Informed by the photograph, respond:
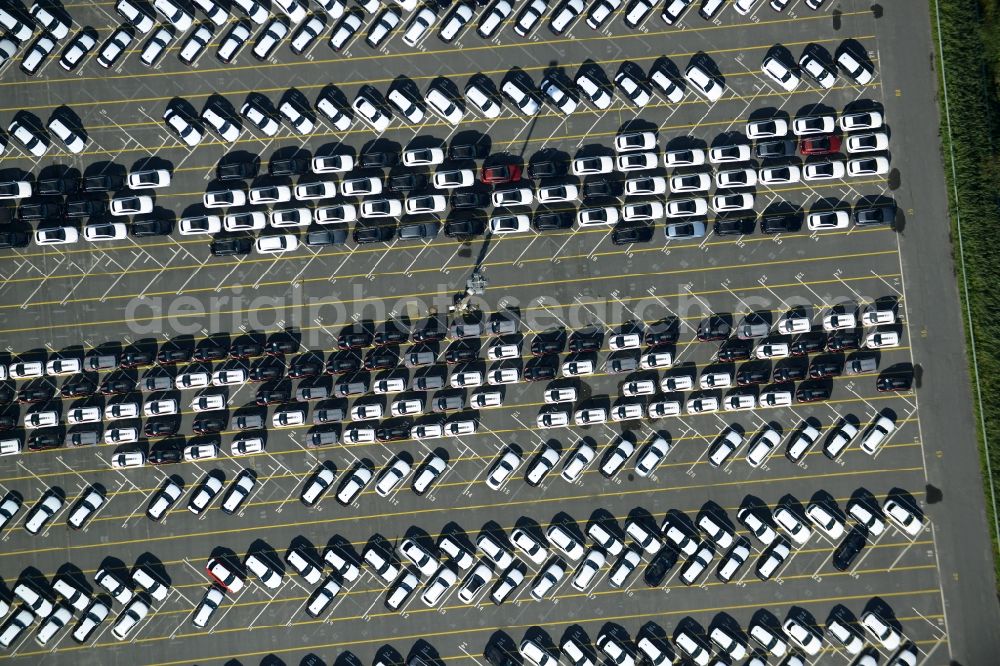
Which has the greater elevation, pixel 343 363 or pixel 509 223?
pixel 509 223

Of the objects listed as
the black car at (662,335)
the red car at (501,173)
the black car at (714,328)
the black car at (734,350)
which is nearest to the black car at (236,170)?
the red car at (501,173)

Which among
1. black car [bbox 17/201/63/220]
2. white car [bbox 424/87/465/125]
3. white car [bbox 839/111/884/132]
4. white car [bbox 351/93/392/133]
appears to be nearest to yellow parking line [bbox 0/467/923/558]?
black car [bbox 17/201/63/220]

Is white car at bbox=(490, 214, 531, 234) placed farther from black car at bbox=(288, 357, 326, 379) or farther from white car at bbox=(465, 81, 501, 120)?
black car at bbox=(288, 357, 326, 379)

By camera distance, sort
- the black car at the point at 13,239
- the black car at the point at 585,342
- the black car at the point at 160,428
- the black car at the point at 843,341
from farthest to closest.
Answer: the black car at the point at 843,341 → the black car at the point at 585,342 → the black car at the point at 160,428 → the black car at the point at 13,239

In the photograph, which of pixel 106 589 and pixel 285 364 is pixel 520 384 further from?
pixel 106 589

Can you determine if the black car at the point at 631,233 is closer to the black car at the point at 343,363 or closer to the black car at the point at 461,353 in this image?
the black car at the point at 461,353

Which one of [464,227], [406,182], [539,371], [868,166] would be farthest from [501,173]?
[868,166]

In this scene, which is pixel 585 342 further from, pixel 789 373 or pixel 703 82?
pixel 703 82

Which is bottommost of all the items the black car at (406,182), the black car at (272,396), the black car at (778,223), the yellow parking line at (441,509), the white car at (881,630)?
the white car at (881,630)
